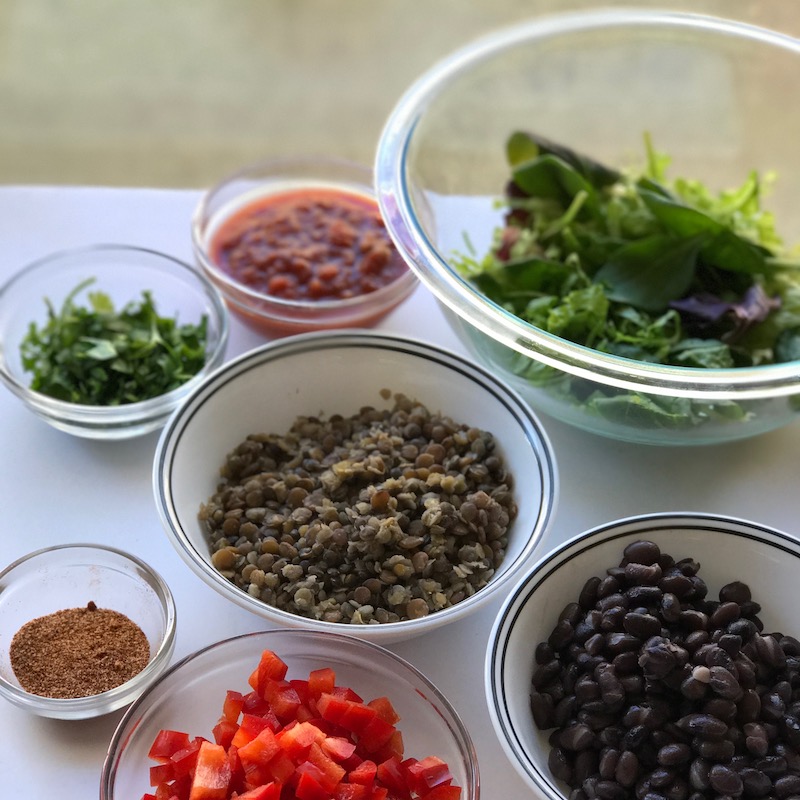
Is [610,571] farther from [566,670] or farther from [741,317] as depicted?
[741,317]

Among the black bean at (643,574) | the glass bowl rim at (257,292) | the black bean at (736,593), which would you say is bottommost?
the black bean at (736,593)

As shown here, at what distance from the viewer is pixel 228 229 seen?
6.18 feet

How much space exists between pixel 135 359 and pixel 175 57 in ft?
8.23

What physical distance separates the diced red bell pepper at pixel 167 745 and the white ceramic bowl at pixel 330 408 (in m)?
0.19

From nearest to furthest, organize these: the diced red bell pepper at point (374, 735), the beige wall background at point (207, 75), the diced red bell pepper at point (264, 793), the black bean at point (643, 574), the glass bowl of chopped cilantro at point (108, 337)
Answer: the diced red bell pepper at point (264, 793)
the diced red bell pepper at point (374, 735)
the black bean at point (643, 574)
the glass bowl of chopped cilantro at point (108, 337)
the beige wall background at point (207, 75)

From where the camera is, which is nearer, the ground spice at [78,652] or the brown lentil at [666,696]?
the brown lentil at [666,696]

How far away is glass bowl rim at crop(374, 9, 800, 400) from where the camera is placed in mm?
1321

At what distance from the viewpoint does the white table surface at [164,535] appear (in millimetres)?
1260

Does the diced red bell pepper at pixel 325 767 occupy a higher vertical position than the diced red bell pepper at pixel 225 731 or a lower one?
higher

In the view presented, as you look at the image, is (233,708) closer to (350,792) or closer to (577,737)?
(350,792)

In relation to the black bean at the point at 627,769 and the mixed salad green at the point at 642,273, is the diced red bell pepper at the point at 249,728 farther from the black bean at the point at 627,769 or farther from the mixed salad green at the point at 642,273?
the mixed salad green at the point at 642,273

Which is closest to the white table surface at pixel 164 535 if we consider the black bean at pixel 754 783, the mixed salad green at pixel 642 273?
the mixed salad green at pixel 642 273

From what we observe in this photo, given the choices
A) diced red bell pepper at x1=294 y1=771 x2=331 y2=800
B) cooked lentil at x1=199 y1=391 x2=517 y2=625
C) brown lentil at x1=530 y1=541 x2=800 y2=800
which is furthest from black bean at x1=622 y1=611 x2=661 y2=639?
diced red bell pepper at x1=294 y1=771 x2=331 y2=800

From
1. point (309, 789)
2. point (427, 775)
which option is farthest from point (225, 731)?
point (427, 775)
